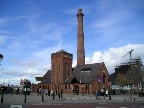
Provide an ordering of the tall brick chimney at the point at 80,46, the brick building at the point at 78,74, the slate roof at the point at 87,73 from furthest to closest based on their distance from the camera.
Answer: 1. the tall brick chimney at the point at 80,46
2. the slate roof at the point at 87,73
3. the brick building at the point at 78,74

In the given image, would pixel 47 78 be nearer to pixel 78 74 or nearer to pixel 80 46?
pixel 78 74

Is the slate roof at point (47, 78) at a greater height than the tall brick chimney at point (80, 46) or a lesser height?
lesser

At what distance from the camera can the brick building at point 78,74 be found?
5122 centimetres

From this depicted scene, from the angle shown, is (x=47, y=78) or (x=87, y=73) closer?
(x=87, y=73)

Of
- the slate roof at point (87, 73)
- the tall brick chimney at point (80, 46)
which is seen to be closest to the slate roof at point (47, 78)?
the slate roof at point (87, 73)

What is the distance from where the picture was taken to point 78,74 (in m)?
57.1

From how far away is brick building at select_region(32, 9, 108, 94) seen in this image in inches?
2016

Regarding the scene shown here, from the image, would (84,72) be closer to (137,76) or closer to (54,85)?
(54,85)

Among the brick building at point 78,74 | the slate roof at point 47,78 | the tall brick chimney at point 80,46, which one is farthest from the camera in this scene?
the slate roof at point 47,78

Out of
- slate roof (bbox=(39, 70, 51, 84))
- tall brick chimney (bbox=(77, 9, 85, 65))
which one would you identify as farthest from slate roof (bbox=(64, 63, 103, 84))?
slate roof (bbox=(39, 70, 51, 84))

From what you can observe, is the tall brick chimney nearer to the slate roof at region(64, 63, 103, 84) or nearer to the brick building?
the brick building

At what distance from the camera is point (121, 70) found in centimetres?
9156

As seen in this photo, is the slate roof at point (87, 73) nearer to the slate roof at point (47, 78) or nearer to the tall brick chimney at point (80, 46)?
the tall brick chimney at point (80, 46)

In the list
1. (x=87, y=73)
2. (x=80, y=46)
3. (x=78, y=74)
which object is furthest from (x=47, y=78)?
(x=87, y=73)
